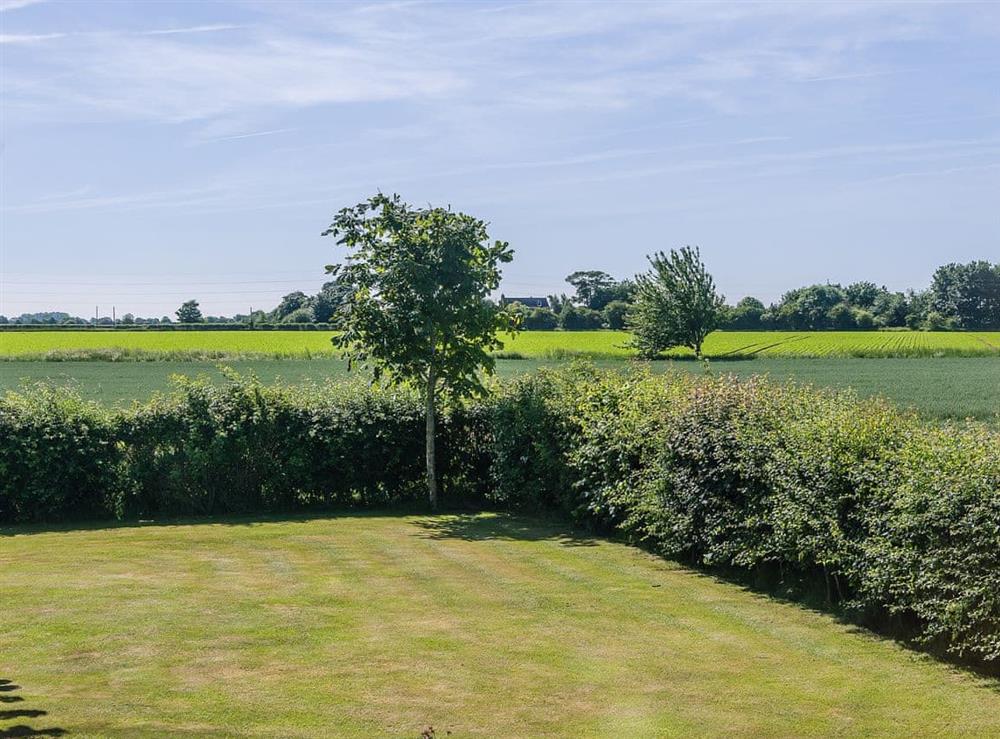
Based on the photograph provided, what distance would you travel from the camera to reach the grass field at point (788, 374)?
38.8 metres

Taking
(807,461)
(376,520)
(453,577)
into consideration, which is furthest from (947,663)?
(376,520)

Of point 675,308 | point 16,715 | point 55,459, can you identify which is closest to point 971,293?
point 675,308

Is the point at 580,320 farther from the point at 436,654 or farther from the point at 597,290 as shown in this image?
the point at 436,654

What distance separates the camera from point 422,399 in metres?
21.6

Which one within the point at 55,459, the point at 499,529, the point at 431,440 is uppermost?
the point at 431,440

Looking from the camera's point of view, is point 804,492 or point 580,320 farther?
point 580,320

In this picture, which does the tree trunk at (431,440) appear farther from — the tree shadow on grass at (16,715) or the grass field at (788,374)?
the grass field at (788,374)

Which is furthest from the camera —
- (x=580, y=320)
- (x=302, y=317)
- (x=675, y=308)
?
(x=302, y=317)

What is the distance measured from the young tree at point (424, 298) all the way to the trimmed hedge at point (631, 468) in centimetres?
104

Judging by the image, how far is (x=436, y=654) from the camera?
9.64m

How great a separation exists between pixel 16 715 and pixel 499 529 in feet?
37.7

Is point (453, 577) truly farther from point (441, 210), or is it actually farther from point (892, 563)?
point (441, 210)

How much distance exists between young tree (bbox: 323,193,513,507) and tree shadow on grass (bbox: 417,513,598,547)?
5.63 ft

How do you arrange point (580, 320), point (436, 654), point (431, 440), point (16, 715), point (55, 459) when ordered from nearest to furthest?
point (16, 715)
point (436, 654)
point (55, 459)
point (431, 440)
point (580, 320)
